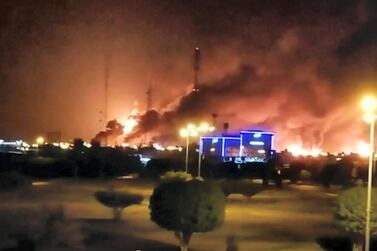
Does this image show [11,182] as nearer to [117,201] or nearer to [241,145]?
[117,201]

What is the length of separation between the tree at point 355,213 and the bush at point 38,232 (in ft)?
30.2

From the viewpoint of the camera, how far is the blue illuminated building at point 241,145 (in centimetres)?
14750

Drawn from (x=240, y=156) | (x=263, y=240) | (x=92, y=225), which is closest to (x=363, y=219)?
(x=263, y=240)

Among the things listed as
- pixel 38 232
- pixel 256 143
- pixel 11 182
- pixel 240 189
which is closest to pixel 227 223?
pixel 38 232

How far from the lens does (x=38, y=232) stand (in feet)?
102

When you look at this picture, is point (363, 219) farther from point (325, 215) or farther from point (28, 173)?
point (28, 173)

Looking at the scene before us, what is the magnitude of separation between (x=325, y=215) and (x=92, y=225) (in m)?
17.8

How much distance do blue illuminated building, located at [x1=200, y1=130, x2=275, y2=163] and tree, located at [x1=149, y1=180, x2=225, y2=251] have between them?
377 ft

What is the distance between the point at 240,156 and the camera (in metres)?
148

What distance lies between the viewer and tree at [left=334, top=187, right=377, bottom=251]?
27750 millimetres

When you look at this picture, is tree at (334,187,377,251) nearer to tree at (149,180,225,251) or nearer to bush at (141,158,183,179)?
tree at (149,180,225,251)

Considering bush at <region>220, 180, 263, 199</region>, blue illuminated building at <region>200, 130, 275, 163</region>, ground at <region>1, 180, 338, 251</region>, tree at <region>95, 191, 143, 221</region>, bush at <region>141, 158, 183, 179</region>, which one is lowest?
ground at <region>1, 180, 338, 251</region>

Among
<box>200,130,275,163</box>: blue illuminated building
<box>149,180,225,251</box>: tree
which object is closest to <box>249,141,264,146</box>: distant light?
<box>200,130,275,163</box>: blue illuminated building

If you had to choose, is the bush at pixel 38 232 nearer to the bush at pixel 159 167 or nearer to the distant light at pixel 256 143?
the bush at pixel 159 167
